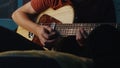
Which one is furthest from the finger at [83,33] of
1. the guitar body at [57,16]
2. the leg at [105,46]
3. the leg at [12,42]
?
the leg at [105,46]

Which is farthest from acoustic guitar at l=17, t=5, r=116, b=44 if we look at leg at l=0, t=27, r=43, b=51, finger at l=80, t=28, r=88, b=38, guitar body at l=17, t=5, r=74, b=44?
leg at l=0, t=27, r=43, b=51

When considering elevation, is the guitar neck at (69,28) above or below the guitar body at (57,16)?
below

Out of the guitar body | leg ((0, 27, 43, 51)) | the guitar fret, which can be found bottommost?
leg ((0, 27, 43, 51))

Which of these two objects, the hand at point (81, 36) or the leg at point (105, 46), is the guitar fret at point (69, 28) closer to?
the hand at point (81, 36)

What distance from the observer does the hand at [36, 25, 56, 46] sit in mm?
3182

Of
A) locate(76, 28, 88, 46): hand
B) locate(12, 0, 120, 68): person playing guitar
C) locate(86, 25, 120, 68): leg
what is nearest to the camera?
locate(86, 25, 120, 68): leg

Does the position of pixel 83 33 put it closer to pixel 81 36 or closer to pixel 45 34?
pixel 81 36

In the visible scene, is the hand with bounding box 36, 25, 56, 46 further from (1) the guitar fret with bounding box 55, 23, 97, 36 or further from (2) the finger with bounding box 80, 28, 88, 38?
(2) the finger with bounding box 80, 28, 88, 38

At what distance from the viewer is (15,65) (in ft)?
4.85

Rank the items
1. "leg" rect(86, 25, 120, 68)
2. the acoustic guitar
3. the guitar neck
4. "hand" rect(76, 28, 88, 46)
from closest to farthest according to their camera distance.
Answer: "leg" rect(86, 25, 120, 68)
"hand" rect(76, 28, 88, 46)
the guitar neck
the acoustic guitar

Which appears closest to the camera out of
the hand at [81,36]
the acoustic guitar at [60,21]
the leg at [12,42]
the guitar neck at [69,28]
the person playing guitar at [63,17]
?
the leg at [12,42]

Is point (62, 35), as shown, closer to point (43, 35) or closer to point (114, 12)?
point (43, 35)

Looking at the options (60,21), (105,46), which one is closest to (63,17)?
(60,21)

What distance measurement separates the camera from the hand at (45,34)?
318 centimetres
